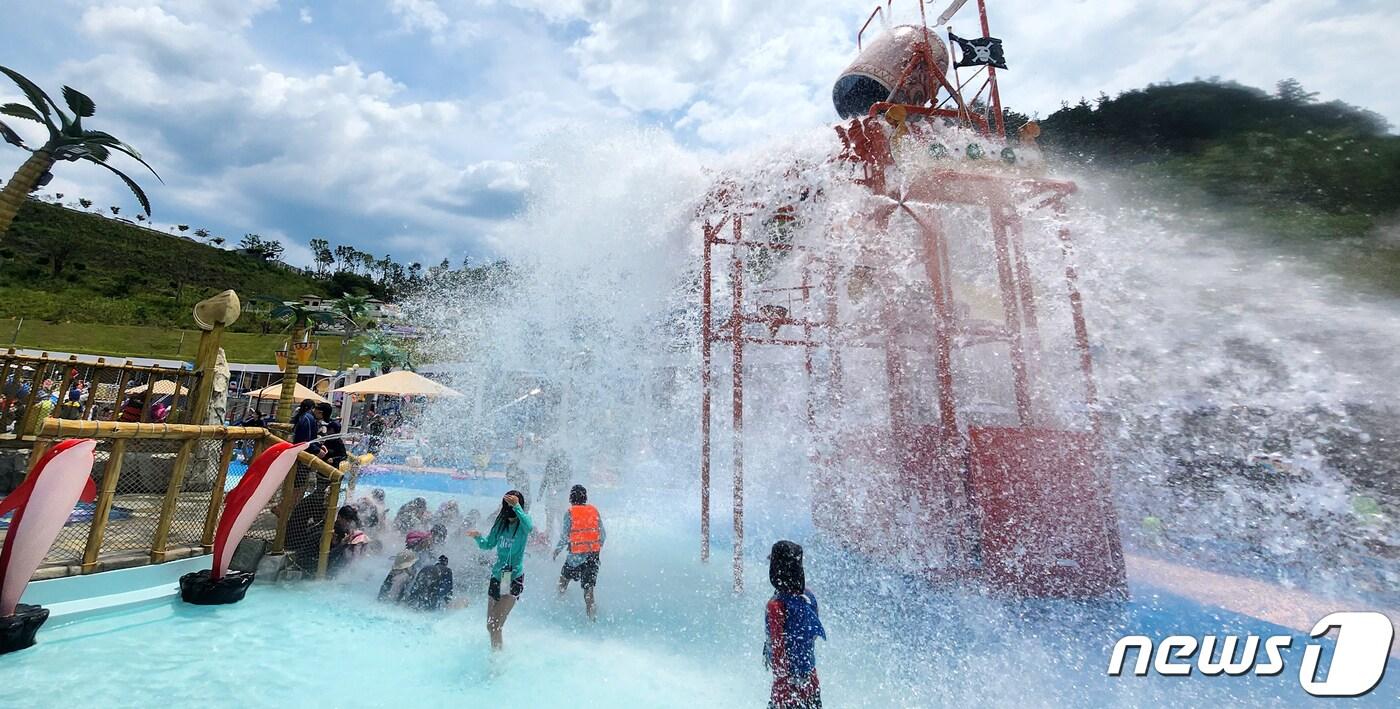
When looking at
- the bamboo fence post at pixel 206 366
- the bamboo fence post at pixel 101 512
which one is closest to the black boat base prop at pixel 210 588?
the bamboo fence post at pixel 101 512

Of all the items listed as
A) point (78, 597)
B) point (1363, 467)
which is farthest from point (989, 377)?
point (78, 597)

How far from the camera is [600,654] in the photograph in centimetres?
601

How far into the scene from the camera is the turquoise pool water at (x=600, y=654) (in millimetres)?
4707

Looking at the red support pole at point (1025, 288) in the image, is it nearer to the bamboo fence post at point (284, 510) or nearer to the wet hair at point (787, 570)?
the wet hair at point (787, 570)

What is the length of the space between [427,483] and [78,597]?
13158 millimetres

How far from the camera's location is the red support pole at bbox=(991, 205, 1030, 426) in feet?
29.6

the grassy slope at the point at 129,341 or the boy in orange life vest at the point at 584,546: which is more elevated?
the grassy slope at the point at 129,341

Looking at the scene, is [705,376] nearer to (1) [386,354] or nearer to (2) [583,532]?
(2) [583,532]

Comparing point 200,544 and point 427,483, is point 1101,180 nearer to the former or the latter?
point 200,544

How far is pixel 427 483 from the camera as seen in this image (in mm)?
18078

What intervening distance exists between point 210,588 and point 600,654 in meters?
4.10

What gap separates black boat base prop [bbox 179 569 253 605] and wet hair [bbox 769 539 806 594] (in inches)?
237

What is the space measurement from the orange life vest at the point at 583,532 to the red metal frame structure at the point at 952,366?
2062mm

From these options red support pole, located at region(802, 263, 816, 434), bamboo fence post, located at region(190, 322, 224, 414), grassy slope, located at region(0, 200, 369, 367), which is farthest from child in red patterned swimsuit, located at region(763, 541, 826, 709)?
grassy slope, located at region(0, 200, 369, 367)
